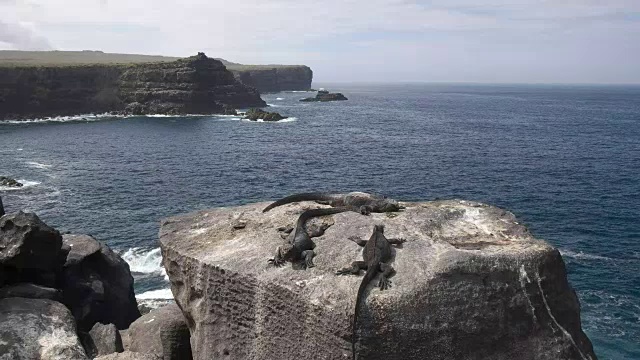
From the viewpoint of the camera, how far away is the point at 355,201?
67.7 ft

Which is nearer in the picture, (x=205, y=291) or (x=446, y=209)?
(x=205, y=291)

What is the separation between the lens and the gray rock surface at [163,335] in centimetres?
1992

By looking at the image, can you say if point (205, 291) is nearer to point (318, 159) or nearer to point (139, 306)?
point (139, 306)

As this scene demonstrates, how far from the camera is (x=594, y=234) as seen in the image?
135 ft

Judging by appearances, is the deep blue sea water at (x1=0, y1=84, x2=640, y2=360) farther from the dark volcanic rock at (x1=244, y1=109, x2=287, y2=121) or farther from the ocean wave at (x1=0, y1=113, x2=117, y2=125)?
the dark volcanic rock at (x1=244, y1=109, x2=287, y2=121)

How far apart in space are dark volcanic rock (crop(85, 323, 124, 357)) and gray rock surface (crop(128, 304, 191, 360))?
0.52 metres

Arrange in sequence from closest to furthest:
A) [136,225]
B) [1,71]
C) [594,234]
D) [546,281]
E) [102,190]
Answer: [546,281] < [594,234] < [136,225] < [102,190] < [1,71]

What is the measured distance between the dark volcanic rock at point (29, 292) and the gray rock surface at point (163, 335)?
3.45 meters

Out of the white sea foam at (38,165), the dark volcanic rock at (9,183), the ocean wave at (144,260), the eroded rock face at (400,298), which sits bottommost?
the ocean wave at (144,260)

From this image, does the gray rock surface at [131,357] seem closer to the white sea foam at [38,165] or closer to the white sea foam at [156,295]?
the white sea foam at [156,295]

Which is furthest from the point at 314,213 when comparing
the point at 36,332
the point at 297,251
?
the point at 36,332

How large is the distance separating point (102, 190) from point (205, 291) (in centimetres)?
4218

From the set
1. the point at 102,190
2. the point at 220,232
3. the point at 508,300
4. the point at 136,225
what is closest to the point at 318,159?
the point at 102,190

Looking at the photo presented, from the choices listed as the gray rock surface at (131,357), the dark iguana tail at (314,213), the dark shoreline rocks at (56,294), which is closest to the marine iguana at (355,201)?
the dark iguana tail at (314,213)
